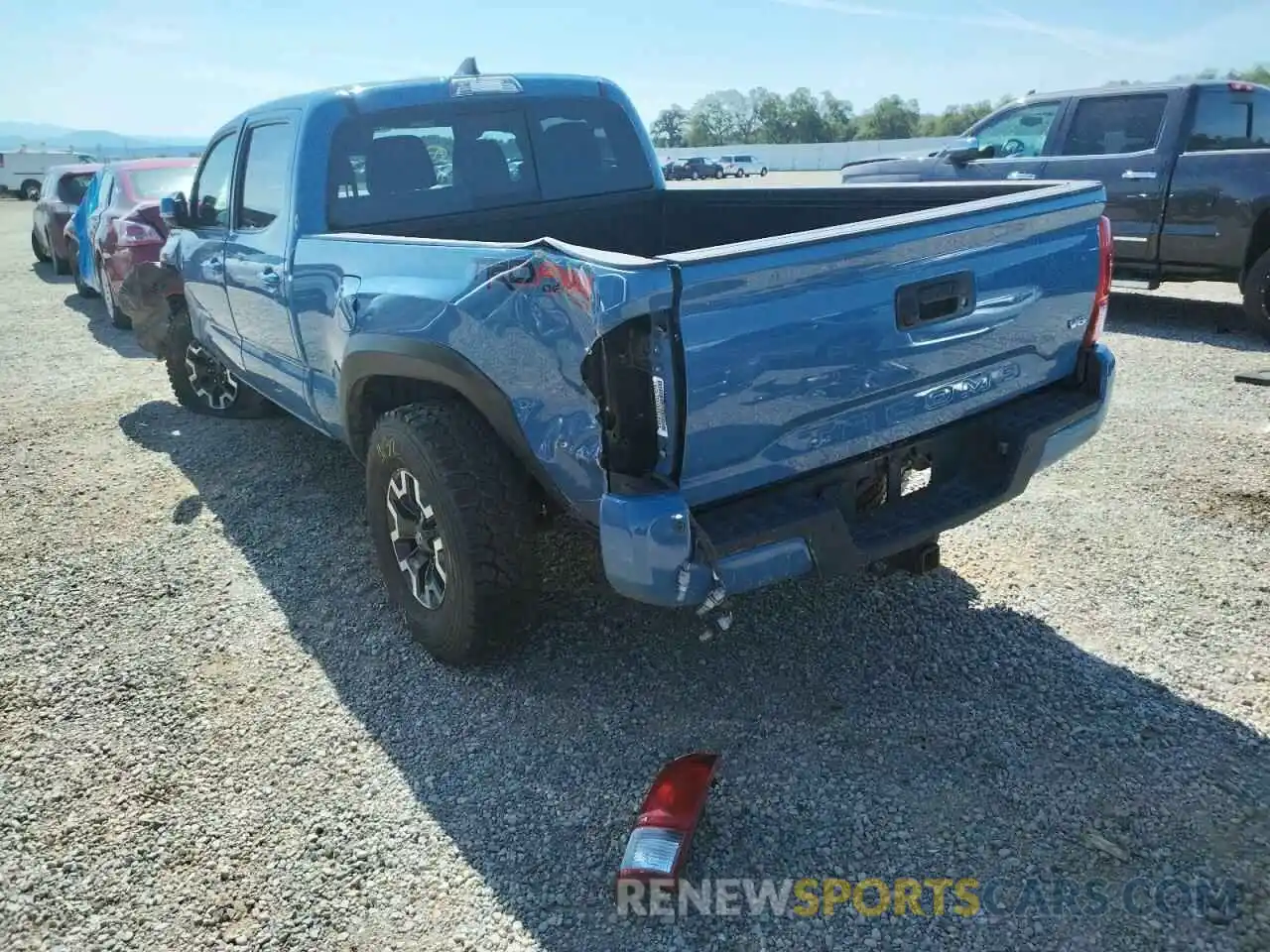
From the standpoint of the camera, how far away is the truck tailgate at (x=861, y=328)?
94.4 inches

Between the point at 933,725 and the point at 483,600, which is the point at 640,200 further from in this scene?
the point at 933,725

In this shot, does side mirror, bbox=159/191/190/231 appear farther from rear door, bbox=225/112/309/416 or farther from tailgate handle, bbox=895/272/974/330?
tailgate handle, bbox=895/272/974/330

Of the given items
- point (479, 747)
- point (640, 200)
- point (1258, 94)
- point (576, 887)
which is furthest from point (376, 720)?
point (1258, 94)

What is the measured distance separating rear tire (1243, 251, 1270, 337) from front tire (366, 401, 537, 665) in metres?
6.68

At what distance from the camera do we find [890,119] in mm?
97875

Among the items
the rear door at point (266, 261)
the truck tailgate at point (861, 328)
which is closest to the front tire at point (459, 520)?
the truck tailgate at point (861, 328)

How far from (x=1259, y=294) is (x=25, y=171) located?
138 feet

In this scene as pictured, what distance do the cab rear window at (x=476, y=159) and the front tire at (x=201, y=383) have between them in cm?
265

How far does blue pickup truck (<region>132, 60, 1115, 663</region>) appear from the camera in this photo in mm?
2412

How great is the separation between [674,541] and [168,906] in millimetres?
1571

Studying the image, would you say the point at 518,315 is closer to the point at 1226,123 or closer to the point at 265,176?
the point at 265,176

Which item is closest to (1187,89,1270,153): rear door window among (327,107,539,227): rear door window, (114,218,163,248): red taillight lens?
(327,107,539,227): rear door window

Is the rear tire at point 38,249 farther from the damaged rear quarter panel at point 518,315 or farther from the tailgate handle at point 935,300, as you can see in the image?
the tailgate handle at point 935,300

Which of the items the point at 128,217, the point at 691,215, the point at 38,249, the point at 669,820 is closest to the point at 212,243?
the point at 691,215
